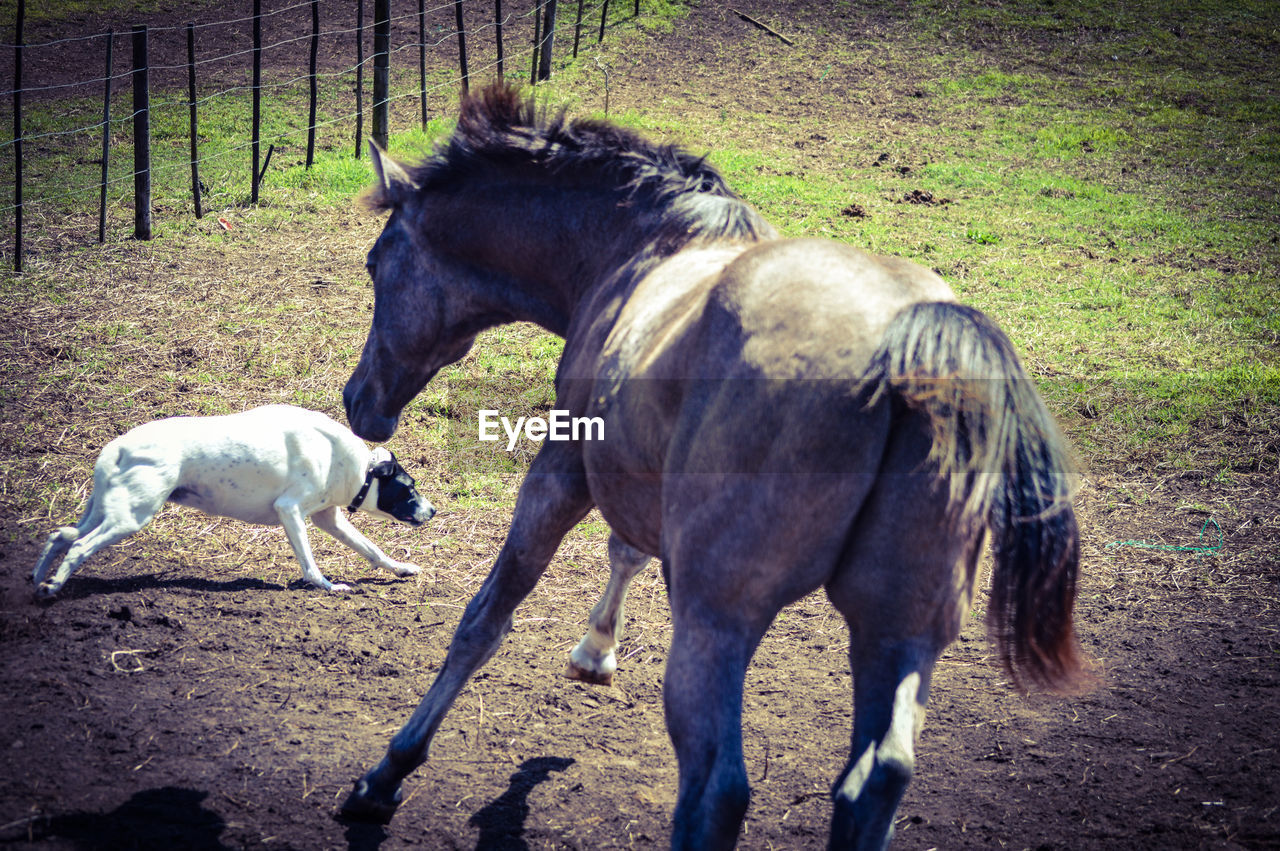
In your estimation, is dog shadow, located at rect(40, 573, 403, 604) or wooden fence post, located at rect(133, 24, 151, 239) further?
wooden fence post, located at rect(133, 24, 151, 239)

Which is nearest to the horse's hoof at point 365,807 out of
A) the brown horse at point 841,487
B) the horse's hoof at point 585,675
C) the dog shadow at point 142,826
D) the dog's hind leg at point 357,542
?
the dog shadow at point 142,826

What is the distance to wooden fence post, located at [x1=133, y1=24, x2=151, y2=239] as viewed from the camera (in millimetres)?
8664

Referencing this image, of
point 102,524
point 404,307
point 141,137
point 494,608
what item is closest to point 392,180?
point 404,307

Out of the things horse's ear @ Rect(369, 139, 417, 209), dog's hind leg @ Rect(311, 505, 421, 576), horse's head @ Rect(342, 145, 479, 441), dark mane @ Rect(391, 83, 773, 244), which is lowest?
dog's hind leg @ Rect(311, 505, 421, 576)

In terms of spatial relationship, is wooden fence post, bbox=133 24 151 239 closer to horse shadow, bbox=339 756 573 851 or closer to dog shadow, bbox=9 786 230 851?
dog shadow, bbox=9 786 230 851

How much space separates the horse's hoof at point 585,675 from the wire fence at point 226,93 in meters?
6.67

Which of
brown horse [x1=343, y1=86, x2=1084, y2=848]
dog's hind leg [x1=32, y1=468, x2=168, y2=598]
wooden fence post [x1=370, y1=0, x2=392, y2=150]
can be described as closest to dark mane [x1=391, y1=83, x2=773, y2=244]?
brown horse [x1=343, y1=86, x2=1084, y2=848]

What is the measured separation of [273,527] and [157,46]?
1252cm

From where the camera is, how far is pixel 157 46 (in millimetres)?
15094

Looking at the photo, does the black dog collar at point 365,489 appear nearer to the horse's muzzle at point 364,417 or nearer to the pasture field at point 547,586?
the pasture field at point 547,586

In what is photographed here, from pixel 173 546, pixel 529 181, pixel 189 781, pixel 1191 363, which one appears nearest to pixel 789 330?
pixel 529 181

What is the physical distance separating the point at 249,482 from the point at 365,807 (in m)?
2.16

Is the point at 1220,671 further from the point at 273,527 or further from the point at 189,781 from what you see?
the point at 273,527

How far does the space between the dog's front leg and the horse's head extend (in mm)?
1309
